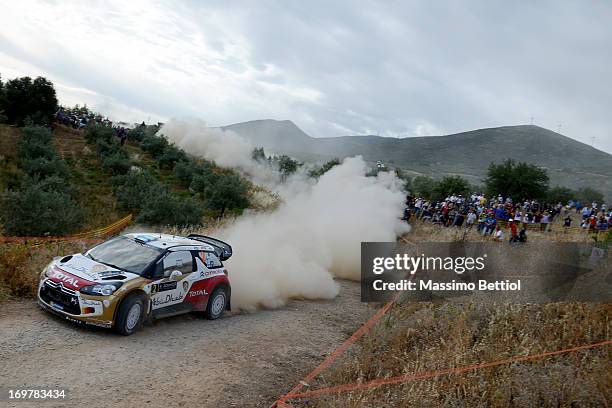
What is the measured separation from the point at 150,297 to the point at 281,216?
10.3 metres

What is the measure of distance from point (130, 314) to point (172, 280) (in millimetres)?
1182

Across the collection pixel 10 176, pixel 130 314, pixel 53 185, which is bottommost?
pixel 130 314

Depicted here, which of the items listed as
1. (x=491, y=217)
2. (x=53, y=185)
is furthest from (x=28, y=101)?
(x=491, y=217)

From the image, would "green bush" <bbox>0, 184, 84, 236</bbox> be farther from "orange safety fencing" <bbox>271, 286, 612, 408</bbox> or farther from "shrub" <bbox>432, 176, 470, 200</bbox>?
"shrub" <bbox>432, 176, 470, 200</bbox>

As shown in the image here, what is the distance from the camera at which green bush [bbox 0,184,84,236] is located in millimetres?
17922

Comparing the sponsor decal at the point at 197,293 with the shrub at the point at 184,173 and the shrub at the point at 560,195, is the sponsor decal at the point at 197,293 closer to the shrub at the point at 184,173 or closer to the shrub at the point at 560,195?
the shrub at the point at 184,173

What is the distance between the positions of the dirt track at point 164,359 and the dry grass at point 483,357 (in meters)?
0.98

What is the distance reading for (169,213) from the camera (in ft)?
78.1

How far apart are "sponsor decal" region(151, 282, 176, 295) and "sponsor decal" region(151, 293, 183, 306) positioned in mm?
138

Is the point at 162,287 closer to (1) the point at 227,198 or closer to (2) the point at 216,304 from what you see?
(2) the point at 216,304

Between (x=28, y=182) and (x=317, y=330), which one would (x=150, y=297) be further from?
(x=28, y=182)

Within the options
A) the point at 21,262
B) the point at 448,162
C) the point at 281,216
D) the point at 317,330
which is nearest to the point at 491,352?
the point at 317,330

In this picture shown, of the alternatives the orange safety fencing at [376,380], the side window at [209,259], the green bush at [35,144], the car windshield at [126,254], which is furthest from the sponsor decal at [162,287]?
the green bush at [35,144]

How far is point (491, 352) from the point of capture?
817 cm
